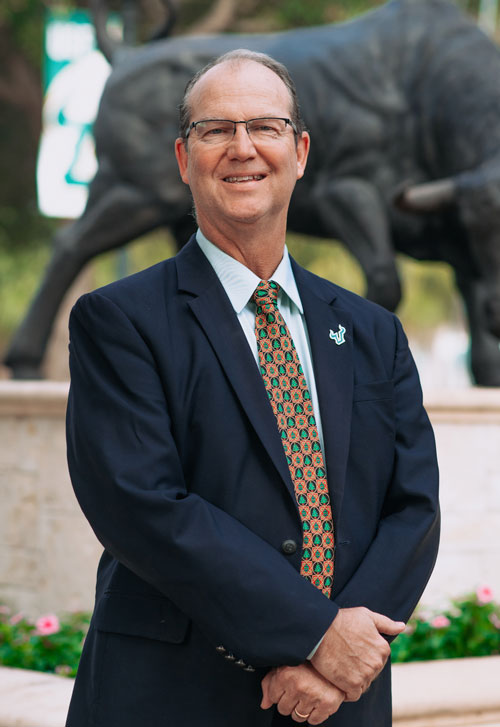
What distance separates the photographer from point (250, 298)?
190 cm

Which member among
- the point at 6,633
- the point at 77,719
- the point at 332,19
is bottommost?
A: the point at 6,633

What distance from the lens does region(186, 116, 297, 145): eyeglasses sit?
1826 mm

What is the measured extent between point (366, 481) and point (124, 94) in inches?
159

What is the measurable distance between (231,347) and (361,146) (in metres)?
3.60

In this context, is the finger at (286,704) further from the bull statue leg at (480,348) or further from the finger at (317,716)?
the bull statue leg at (480,348)

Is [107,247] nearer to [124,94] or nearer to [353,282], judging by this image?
[124,94]

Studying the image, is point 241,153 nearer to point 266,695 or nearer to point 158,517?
point 158,517

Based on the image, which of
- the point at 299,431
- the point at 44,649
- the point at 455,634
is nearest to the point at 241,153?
the point at 299,431

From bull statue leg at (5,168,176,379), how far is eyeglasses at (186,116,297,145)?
3528 mm

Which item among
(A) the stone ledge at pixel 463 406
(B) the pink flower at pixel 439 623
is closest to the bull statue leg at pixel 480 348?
(A) the stone ledge at pixel 463 406

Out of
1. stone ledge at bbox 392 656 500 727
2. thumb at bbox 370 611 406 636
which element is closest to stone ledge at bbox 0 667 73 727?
stone ledge at bbox 392 656 500 727

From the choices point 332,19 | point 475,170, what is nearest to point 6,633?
point 475,170

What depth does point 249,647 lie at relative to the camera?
159cm

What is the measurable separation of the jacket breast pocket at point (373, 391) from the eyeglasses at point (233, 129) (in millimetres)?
498
